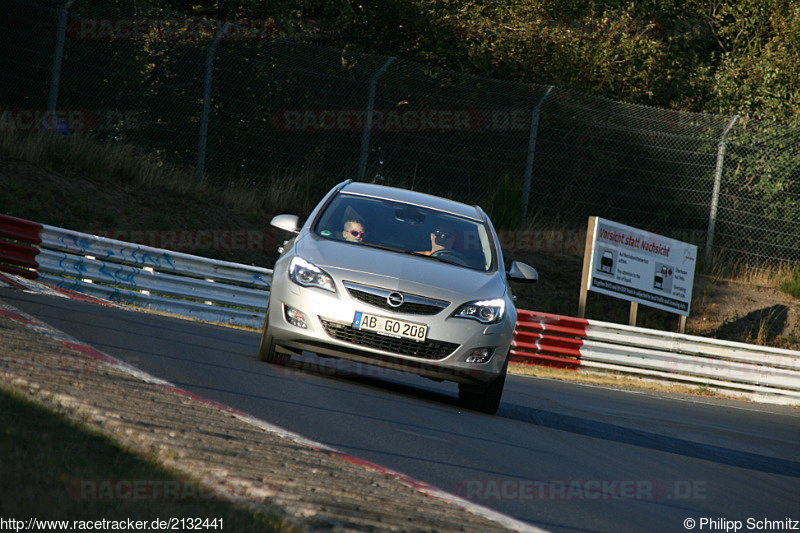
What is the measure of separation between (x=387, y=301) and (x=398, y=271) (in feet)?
1.12

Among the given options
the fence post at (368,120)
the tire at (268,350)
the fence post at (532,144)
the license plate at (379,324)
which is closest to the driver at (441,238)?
the license plate at (379,324)

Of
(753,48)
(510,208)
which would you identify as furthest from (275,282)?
(753,48)

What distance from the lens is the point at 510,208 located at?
69.3 ft

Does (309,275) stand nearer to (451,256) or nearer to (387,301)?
(387,301)

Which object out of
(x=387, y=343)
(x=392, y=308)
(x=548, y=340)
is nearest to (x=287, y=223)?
(x=392, y=308)

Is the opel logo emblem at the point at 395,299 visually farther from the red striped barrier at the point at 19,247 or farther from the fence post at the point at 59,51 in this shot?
the fence post at the point at 59,51

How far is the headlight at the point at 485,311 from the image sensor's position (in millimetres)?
8078

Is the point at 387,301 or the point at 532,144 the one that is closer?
the point at 387,301

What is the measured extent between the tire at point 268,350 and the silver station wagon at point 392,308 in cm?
1

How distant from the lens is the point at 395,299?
26.0ft

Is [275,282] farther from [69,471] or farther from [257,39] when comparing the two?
[257,39]

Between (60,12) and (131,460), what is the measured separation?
15.5 meters

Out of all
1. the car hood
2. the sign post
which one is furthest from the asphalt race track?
the sign post

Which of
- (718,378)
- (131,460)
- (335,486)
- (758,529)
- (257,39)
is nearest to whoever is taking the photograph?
(131,460)
